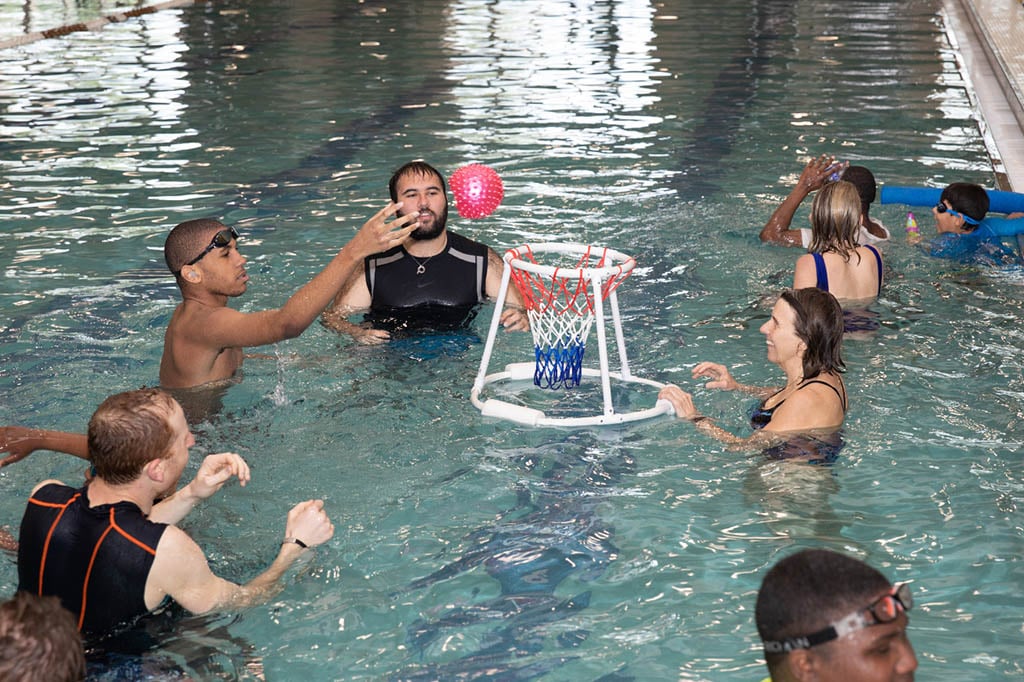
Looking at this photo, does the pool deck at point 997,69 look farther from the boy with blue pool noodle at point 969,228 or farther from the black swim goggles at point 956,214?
the black swim goggles at point 956,214

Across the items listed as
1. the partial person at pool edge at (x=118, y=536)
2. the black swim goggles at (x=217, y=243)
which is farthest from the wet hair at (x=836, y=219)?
the partial person at pool edge at (x=118, y=536)

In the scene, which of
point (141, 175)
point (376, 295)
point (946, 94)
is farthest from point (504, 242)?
point (946, 94)

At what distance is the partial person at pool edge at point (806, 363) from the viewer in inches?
180

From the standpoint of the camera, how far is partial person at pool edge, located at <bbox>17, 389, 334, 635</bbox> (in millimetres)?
3273

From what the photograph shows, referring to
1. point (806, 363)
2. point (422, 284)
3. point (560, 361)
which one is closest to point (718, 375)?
point (806, 363)

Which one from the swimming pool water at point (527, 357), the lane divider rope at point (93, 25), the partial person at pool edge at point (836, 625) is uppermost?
the lane divider rope at point (93, 25)

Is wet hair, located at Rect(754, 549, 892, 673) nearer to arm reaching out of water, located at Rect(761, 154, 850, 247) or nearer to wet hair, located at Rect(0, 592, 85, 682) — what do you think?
wet hair, located at Rect(0, 592, 85, 682)

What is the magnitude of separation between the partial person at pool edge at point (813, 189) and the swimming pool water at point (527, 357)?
184mm

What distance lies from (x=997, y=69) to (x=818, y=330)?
11504mm

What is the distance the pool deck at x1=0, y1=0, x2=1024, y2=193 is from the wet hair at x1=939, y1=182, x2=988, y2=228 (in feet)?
7.23

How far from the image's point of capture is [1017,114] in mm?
12102

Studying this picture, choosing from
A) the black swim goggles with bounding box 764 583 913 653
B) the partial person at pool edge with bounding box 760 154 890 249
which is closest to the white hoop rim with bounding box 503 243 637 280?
the partial person at pool edge with bounding box 760 154 890 249

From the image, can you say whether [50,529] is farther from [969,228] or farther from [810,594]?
[969,228]

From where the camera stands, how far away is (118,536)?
3.27 meters
